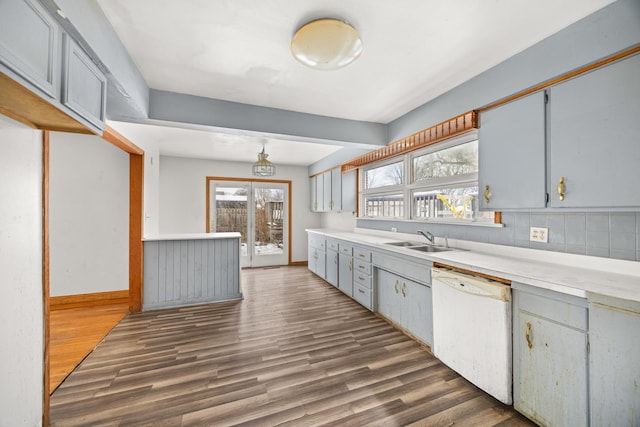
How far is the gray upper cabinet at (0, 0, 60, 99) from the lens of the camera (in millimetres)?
821

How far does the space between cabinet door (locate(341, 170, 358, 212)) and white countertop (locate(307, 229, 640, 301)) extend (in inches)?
85.7

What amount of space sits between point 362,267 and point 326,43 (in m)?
2.56

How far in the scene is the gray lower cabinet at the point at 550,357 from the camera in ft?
4.41

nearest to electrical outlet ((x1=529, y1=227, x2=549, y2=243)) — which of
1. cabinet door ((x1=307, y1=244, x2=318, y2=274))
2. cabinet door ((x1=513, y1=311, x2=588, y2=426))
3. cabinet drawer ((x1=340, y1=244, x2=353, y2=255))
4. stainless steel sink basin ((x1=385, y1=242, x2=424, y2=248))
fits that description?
cabinet door ((x1=513, y1=311, x2=588, y2=426))

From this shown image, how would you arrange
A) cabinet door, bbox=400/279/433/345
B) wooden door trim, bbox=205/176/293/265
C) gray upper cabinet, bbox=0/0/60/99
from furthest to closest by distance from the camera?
wooden door trim, bbox=205/176/293/265 < cabinet door, bbox=400/279/433/345 < gray upper cabinet, bbox=0/0/60/99

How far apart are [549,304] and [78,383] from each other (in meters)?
3.23

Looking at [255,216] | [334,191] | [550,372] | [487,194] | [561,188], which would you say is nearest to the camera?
[550,372]

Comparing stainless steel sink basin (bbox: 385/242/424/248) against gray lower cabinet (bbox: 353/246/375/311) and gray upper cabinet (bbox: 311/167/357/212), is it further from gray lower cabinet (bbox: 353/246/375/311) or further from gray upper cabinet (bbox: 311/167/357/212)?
gray upper cabinet (bbox: 311/167/357/212)

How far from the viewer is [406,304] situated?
262cm

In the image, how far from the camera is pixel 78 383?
1905 mm

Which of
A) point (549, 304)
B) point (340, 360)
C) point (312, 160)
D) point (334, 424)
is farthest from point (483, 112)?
point (312, 160)

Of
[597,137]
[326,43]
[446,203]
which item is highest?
[326,43]

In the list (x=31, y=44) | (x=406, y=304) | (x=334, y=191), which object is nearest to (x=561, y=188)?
(x=406, y=304)

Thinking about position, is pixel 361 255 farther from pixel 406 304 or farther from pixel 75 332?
pixel 75 332
